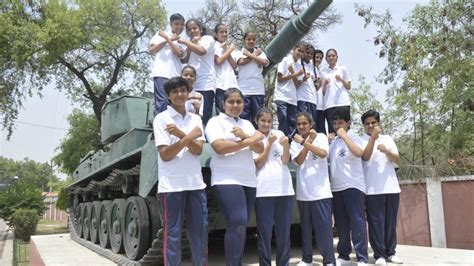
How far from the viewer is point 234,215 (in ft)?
13.4

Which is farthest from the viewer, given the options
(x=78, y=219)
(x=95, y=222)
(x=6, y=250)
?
(x=6, y=250)

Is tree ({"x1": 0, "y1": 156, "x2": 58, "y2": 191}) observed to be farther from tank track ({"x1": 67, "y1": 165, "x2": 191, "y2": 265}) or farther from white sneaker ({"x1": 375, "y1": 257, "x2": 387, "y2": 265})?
white sneaker ({"x1": 375, "y1": 257, "x2": 387, "y2": 265})

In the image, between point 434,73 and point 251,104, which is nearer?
point 251,104

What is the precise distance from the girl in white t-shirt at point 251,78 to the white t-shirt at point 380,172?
1482mm

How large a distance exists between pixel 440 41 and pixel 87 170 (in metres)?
8.25

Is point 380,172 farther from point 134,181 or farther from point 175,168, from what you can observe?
point 134,181

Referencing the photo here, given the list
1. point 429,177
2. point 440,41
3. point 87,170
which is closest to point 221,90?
point 429,177

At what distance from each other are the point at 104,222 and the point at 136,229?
186 cm

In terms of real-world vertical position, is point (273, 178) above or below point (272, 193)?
above

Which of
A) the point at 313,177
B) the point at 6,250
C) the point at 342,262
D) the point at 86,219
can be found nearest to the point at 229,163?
the point at 313,177

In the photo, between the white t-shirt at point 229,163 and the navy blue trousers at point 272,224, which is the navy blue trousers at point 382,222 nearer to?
the navy blue trousers at point 272,224

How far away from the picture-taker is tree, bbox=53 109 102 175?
2500 cm

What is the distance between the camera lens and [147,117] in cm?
709

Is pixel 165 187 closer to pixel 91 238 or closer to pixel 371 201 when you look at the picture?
pixel 371 201
